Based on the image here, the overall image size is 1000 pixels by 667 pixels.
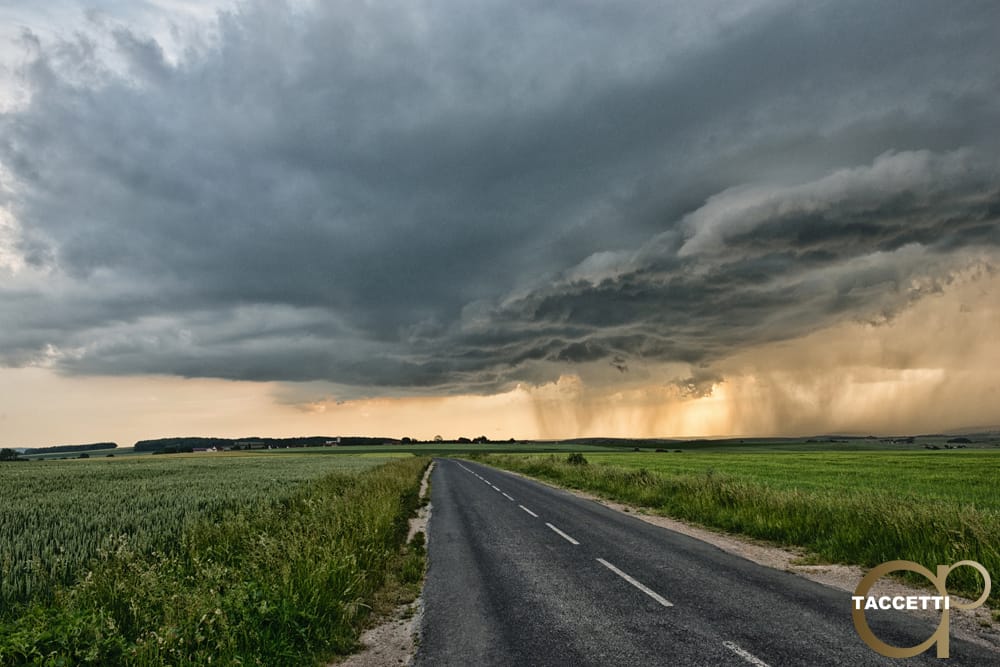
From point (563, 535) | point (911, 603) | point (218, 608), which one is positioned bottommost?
point (563, 535)

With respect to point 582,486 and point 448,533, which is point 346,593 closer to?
point 448,533

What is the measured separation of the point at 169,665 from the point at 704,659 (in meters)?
5.84

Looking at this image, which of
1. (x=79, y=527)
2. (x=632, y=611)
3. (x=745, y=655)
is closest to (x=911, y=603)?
(x=745, y=655)

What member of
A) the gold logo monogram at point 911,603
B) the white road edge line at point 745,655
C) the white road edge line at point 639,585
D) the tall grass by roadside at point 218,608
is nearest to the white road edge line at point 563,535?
the white road edge line at point 639,585

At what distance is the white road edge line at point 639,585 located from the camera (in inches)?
314

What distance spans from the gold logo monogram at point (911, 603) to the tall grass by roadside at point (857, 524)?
6.2 inches

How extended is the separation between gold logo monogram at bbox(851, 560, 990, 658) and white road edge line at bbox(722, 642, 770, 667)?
1678mm

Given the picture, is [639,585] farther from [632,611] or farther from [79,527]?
[79,527]

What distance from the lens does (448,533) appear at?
594 inches

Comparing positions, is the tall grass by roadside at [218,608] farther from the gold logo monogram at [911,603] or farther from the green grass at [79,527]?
the gold logo monogram at [911,603]

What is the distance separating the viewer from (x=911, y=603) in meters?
8.06

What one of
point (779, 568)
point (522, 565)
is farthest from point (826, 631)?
point (522, 565)

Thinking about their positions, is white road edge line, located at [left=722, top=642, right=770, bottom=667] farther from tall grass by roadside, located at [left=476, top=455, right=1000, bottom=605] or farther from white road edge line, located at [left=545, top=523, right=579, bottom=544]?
white road edge line, located at [left=545, top=523, right=579, bottom=544]

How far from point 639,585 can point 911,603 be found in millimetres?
4138
